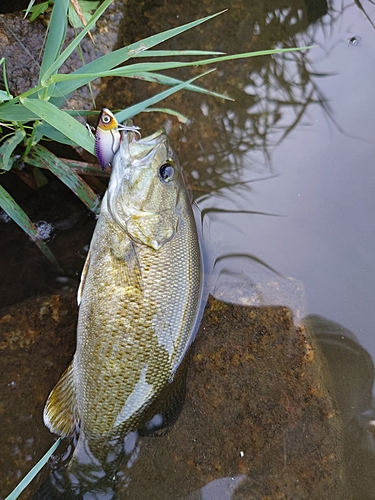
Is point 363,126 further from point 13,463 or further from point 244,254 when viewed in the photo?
point 13,463

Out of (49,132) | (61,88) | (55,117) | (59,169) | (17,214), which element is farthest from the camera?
(59,169)

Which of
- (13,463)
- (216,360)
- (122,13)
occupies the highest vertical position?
(122,13)

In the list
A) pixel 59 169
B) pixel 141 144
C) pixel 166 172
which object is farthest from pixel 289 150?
pixel 59 169

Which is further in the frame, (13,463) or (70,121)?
(13,463)

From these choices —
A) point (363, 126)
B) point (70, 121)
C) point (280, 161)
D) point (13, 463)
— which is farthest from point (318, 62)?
point (13, 463)

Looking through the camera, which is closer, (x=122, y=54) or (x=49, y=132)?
(x=122, y=54)

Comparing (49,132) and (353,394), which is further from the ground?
(49,132)

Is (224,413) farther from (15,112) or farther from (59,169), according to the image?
(15,112)
